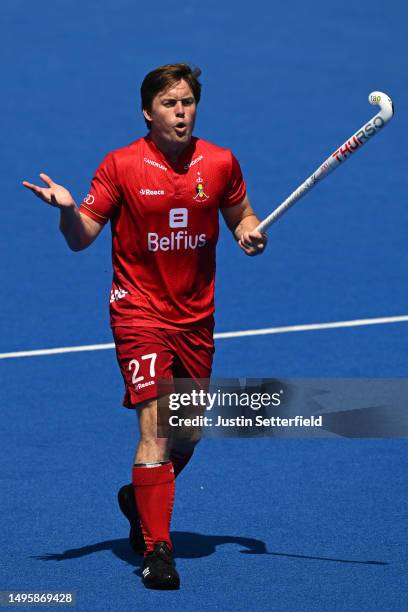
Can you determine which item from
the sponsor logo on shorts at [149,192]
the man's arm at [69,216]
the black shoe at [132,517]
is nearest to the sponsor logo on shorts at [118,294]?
the man's arm at [69,216]

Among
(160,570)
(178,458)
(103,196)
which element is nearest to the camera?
(160,570)

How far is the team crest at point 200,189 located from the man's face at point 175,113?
18cm

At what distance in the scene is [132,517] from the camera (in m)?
7.20

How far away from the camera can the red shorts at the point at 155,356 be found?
22.2 feet

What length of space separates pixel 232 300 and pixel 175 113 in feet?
15.1

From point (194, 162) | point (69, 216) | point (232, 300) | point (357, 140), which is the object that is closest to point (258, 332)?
point (232, 300)

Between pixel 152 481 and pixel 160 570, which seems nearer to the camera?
pixel 160 570

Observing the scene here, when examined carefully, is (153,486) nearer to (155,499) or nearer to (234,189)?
(155,499)

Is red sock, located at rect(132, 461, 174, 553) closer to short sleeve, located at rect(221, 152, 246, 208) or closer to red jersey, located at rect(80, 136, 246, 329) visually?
red jersey, located at rect(80, 136, 246, 329)

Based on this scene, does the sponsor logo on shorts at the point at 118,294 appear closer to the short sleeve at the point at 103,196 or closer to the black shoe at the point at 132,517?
the short sleeve at the point at 103,196

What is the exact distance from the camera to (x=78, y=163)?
14.2m

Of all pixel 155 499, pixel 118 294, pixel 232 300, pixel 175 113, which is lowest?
pixel 155 499

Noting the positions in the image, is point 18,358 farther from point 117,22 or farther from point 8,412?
point 117,22

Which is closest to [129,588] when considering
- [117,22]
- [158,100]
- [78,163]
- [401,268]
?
[158,100]
